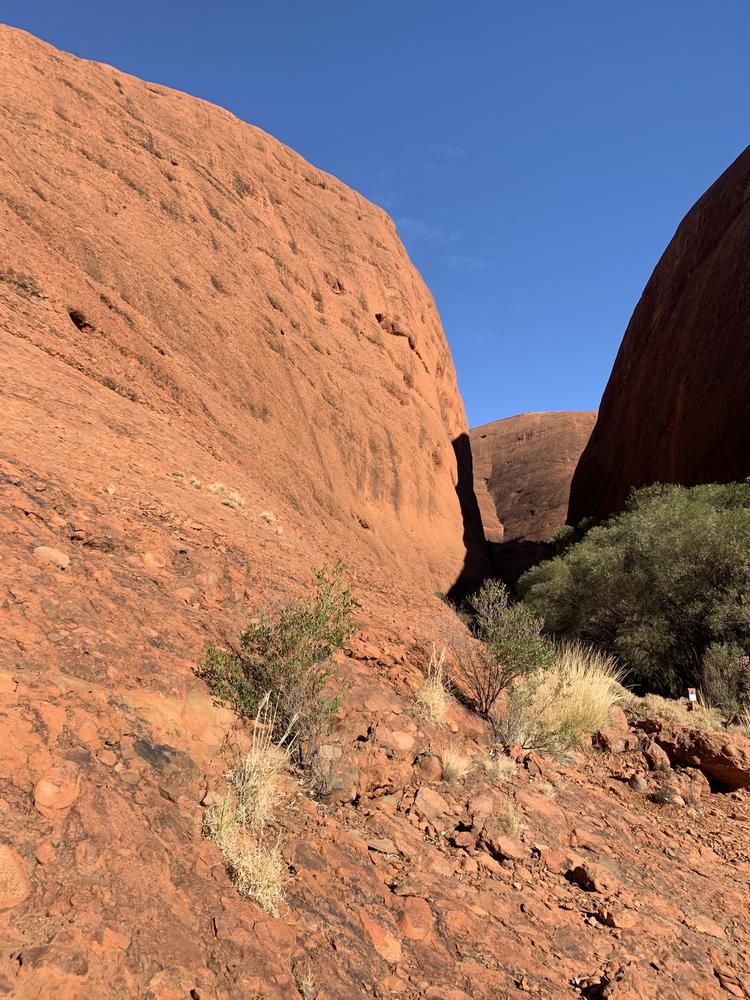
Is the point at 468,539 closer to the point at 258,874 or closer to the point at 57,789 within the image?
the point at 258,874

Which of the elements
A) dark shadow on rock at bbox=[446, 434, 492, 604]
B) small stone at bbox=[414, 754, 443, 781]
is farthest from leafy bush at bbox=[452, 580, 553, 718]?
dark shadow on rock at bbox=[446, 434, 492, 604]

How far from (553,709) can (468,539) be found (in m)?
21.8

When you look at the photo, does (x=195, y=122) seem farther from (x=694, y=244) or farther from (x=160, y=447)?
(x=694, y=244)

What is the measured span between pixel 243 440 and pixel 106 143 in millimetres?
8858

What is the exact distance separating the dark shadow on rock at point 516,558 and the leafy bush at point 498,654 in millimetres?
21321

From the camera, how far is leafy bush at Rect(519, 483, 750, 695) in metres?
11.1

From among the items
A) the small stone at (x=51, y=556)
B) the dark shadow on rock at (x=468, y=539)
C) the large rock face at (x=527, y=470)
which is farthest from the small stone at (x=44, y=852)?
the large rock face at (x=527, y=470)

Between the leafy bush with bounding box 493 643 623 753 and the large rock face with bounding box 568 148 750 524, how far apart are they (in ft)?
48.8

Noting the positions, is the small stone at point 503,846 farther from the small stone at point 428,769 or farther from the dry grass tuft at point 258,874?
the dry grass tuft at point 258,874

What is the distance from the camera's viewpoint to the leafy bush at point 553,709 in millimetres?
5363

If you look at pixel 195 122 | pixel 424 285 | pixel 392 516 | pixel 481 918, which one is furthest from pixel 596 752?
pixel 424 285

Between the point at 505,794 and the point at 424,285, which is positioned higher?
the point at 424,285

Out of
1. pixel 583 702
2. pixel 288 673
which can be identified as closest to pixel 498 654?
pixel 583 702

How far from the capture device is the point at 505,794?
14.2 ft
